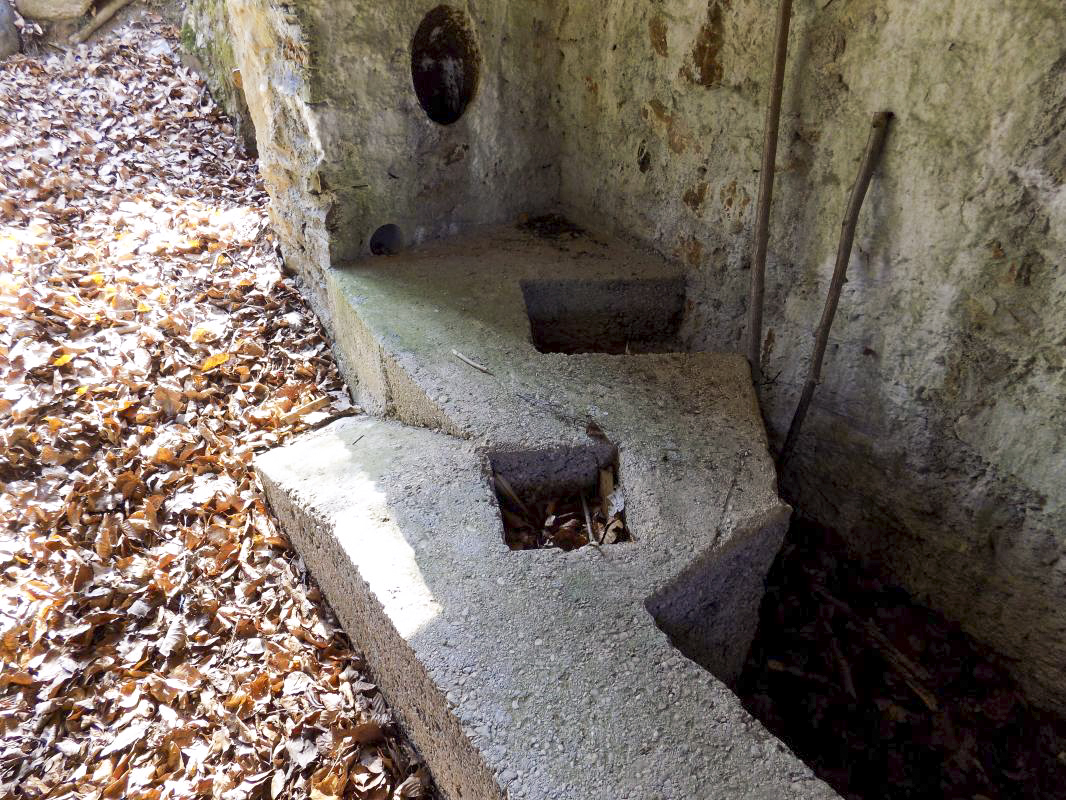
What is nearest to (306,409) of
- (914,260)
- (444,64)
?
(444,64)

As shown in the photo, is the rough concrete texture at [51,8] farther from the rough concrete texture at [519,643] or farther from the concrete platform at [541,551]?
the rough concrete texture at [519,643]

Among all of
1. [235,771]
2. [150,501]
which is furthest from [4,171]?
[235,771]

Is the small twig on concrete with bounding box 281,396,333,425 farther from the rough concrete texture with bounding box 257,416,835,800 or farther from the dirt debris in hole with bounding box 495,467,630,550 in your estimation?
the dirt debris in hole with bounding box 495,467,630,550

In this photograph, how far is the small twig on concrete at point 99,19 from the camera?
20.5 feet

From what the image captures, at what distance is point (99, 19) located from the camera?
20.7 feet

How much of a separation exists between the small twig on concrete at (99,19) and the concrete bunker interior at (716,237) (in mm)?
3935

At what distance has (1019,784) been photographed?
2.23 meters

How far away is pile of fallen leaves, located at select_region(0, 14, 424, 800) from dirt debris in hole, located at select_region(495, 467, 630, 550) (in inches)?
29.1

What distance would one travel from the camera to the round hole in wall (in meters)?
3.69

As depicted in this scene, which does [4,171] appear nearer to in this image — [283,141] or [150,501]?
[283,141]

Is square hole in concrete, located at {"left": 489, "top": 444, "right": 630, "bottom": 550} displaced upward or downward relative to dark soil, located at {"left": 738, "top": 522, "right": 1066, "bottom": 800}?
upward

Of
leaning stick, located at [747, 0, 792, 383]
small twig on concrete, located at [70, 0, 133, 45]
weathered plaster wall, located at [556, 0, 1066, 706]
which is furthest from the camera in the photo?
small twig on concrete, located at [70, 0, 133, 45]

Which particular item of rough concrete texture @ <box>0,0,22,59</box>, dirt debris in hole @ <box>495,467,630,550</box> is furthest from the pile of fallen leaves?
rough concrete texture @ <box>0,0,22,59</box>

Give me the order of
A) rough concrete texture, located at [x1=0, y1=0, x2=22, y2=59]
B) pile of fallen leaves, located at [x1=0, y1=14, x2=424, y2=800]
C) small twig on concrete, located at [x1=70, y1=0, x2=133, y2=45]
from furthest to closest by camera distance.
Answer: small twig on concrete, located at [x1=70, y1=0, x2=133, y2=45]
rough concrete texture, located at [x1=0, y1=0, x2=22, y2=59]
pile of fallen leaves, located at [x1=0, y1=14, x2=424, y2=800]
